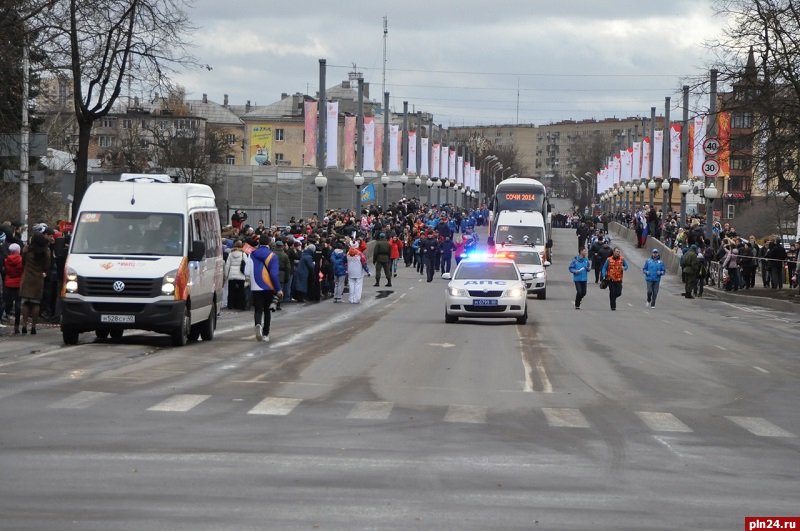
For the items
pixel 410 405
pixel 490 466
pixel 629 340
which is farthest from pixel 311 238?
pixel 490 466

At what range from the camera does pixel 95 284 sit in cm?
2166

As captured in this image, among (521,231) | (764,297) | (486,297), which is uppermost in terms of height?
(521,231)

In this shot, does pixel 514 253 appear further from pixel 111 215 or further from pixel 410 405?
pixel 410 405

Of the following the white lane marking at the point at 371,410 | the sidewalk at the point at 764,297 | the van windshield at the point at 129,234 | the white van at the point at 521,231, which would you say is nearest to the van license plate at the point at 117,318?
the van windshield at the point at 129,234

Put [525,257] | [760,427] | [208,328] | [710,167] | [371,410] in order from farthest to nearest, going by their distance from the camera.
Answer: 1. [710,167]
2. [525,257]
3. [208,328]
4. [371,410]
5. [760,427]

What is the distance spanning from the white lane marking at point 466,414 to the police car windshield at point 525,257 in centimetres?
2656

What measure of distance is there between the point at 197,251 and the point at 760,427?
35.3 ft

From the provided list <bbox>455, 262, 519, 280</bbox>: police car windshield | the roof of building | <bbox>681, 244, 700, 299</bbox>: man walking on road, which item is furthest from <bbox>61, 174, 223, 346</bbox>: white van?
the roof of building

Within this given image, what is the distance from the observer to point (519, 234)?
185 feet

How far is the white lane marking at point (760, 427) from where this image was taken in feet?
46.3

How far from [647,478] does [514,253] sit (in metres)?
31.7

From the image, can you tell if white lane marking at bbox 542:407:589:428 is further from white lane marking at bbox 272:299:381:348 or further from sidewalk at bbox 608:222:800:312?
sidewalk at bbox 608:222:800:312

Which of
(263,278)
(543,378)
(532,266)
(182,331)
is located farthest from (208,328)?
(532,266)

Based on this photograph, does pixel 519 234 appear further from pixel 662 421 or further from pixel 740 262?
pixel 662 421
